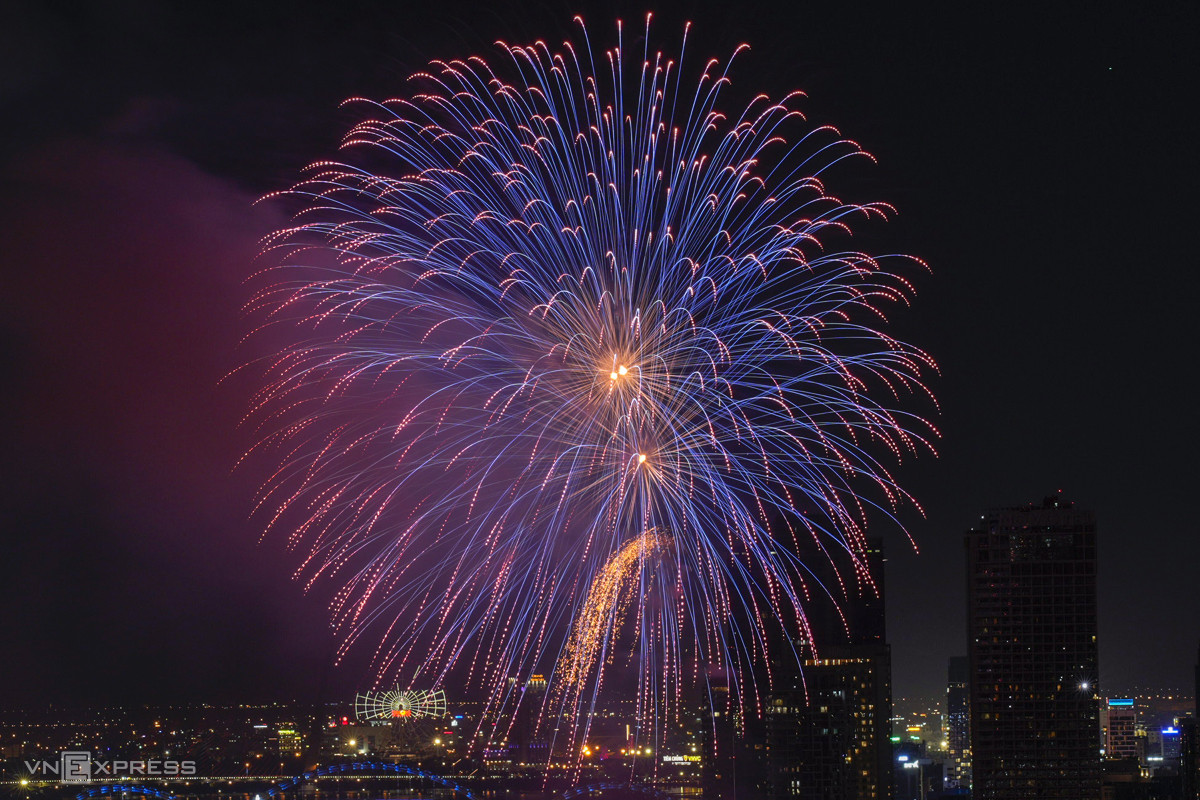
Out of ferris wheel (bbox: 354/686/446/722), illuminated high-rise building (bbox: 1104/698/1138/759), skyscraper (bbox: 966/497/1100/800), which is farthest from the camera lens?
illuminated high-rise building (bbox: 1104/698/1138/759)

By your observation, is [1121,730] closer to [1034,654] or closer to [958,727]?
[958,727]

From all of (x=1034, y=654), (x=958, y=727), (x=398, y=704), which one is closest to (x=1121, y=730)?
(x=958, y=727)

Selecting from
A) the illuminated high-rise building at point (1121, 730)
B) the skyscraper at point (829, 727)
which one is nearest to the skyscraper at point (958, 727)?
the illuminated high-rise building at point (1121, 730)

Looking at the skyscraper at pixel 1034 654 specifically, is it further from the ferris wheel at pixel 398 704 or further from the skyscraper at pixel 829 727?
the ferris wheel at pixel 398 704

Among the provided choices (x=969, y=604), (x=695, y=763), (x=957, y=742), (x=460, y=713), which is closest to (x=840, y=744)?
(x=969, y=604)

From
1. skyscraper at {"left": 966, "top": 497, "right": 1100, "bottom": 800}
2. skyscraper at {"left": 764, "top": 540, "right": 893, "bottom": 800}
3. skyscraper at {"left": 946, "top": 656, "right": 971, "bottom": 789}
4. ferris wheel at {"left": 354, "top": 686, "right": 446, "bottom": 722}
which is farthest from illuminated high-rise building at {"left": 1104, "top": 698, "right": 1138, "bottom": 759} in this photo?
ferris wheel at {"left": 354, "top": 686, "right": 446, "bottom": 722}

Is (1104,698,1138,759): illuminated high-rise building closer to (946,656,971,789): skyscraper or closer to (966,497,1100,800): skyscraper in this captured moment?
(946,656,971,789): skyscraper
